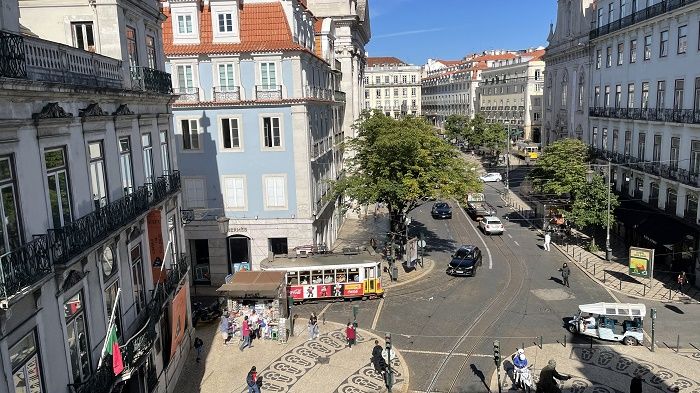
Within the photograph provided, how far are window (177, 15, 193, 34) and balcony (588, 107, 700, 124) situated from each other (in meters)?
32.3

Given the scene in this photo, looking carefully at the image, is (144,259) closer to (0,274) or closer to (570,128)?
(0,274)

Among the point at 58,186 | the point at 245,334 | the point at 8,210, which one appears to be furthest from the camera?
the point at 245,334

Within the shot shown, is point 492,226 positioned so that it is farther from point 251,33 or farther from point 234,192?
point 251,33

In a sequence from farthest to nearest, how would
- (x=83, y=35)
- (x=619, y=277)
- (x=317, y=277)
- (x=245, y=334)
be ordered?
(x=619, y=277) < (x=317, y=277) < (x=245, y=334) < (x=83, y=35)

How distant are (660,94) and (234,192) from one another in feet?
102

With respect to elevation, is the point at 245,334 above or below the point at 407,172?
below

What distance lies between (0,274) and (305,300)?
73.2ft

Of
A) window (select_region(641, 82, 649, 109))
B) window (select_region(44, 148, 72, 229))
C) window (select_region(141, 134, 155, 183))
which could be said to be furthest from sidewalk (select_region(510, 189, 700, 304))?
window (select_region(44, 148, 72, 229))

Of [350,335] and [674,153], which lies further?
[674,153]

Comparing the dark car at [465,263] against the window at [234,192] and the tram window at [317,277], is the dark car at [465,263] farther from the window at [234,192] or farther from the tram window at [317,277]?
the window at [234,192]

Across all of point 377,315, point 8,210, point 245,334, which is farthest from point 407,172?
point 8,210

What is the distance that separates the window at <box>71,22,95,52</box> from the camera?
1753 centimetres

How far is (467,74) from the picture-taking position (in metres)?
139

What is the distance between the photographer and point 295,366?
2352cm
